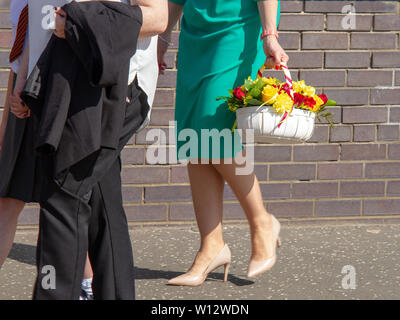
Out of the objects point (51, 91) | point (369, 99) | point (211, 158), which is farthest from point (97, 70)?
point (369, 99)

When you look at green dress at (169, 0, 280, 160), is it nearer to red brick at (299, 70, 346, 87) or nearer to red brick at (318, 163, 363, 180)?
red brick at (299, 70, 346, 87)

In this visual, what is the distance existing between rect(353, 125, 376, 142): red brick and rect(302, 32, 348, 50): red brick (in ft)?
1.87

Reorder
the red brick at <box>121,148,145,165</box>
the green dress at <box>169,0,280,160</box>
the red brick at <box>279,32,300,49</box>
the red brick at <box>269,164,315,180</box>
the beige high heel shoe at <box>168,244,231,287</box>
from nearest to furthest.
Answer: the green dress at <box>169,0,280,160</box> → the beige high heel shoe at <box>168,244,231,287</box> → the red brick at <box>121,148,145,165</box> → the red brick at <box>279,32,300,49</box> → the red brick at <box>269,164,315,180</box>

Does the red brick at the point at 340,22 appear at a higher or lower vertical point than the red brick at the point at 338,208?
higher

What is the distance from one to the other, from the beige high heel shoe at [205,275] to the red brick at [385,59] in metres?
1.98

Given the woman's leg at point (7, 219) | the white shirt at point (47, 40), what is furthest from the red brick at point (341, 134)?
the woman's leg at point (7, 219)

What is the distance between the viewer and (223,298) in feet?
12.6

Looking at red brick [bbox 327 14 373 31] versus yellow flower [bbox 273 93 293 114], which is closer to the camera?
yellow flower [bbox 273 93 293 114]

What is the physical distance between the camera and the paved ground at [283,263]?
154 inches

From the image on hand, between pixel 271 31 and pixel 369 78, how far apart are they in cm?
178

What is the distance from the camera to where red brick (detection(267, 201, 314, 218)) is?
5305 millimetres

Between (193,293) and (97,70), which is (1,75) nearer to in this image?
(193,293)

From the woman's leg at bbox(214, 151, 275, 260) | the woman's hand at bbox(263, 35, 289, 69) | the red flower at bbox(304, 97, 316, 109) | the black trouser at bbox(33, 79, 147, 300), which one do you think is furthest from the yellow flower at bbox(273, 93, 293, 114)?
the black trouser at bbox(33, 79, 147, 300)

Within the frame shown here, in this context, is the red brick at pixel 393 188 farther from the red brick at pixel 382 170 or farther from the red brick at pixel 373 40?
the red brick at pixel 373 40
